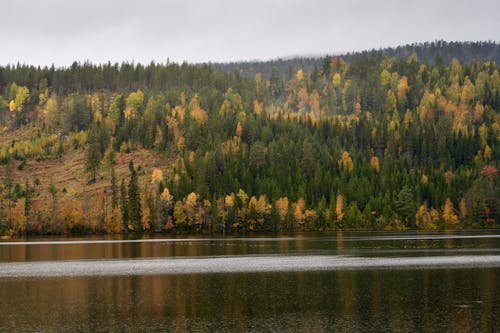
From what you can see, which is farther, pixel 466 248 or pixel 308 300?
pixel 466 248

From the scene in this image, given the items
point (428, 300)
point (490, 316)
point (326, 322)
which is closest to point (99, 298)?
point (326, 322)

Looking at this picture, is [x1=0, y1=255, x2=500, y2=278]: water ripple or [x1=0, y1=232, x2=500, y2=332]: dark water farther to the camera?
[x1=0, y1=255, x2=500, y2=278]: water ripple

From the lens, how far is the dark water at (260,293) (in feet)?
169

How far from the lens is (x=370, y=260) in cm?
9681

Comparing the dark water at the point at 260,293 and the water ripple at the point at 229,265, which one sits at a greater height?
the dark water at the point at 260,293

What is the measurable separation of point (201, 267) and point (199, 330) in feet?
144

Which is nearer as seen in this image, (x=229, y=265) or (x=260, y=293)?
(x=260, y=293)

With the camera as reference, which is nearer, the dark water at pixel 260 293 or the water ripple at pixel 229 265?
the dark water at pixel 260 293

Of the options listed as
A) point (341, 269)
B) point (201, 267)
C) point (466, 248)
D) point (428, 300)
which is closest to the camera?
point (428, 300)

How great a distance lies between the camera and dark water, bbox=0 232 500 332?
51.6m

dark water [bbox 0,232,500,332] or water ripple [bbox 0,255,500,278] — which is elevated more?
dark water [bbox 0,232,500,332]

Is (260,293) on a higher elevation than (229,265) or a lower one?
higher

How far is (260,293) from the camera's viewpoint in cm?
6656

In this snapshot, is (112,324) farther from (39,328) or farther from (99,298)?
(99,298)
